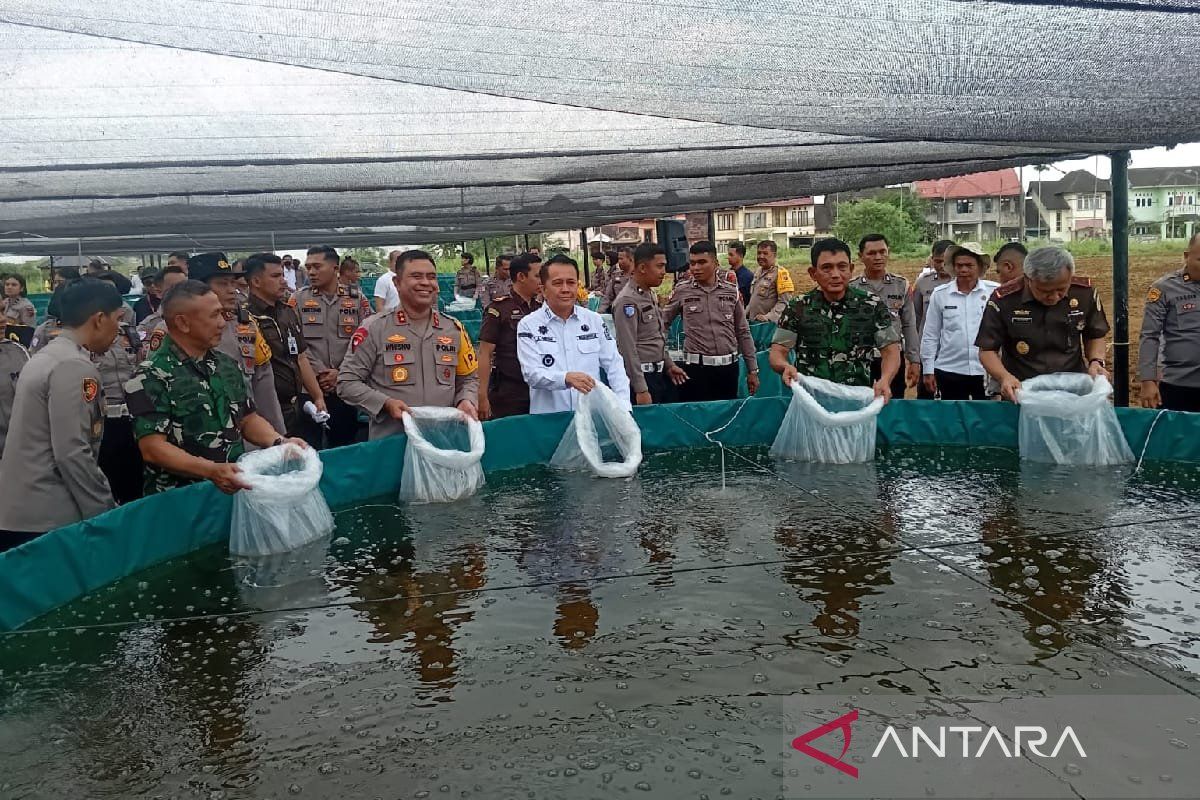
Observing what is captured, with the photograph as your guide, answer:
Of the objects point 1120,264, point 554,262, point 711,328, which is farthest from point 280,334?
point 1120,264

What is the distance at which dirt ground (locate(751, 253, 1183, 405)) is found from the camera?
17.1 m

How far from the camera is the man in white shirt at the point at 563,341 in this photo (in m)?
5.36

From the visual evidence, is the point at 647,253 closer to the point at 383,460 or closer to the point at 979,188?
the point at 383,460

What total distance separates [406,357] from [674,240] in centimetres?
640

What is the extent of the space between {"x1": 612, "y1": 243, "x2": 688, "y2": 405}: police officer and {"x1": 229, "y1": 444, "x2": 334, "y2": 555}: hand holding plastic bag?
2.83 m

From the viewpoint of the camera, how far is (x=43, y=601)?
331 centimetres

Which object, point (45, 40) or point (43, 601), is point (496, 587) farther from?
point (45, 40)

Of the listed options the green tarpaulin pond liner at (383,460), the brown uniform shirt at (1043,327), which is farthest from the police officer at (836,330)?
the brown uniform shirt at (1043,327)

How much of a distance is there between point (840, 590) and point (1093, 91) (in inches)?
111

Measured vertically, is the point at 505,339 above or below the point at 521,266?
below

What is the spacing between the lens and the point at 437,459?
4695 millimetres

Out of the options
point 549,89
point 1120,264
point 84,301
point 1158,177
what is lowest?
point 1120,264

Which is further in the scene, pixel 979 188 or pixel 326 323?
pixel 979 188

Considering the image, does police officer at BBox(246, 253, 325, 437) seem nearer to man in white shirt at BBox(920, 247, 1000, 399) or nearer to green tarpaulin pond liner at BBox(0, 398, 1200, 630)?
green tarpaulin pond liner at BBox(0, 398, 1200, 630)
